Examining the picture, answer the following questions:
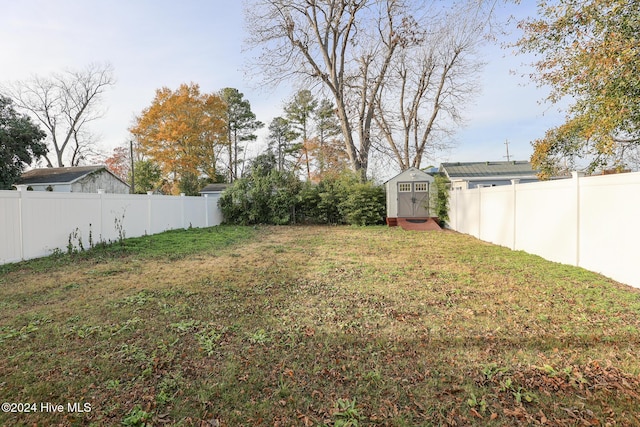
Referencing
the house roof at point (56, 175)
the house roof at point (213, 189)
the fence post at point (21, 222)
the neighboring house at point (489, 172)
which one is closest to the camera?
the fence post at point (21, 222)

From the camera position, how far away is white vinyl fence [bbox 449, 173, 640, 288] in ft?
13.9

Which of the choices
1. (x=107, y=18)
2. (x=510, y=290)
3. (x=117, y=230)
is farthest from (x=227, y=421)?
(x=107, y=18)

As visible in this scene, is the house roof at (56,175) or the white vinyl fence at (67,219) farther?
the house roof at (56,175)

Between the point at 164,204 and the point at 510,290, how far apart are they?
35.6 feet

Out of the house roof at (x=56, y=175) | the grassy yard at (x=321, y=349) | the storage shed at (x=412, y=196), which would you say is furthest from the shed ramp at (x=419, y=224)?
the house roof at (x=56, y=175)

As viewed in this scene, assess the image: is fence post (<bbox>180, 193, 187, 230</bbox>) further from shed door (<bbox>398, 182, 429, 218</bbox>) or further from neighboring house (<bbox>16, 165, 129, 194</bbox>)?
shed door (<bbox>398, 182, 429, 218</bbox>)

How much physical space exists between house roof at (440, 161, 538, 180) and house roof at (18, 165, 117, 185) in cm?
2330

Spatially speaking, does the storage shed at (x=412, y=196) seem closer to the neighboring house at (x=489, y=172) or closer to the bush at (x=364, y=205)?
the bush at (x=364, y=205)

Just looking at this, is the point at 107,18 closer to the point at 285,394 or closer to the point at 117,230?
the point at 117,230

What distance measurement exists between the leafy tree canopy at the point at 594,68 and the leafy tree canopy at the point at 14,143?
22.2 m

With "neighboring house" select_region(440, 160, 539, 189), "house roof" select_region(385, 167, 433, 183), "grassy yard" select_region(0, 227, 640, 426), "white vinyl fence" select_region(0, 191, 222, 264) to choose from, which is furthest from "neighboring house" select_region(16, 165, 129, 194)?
"neighboring house" select_region(440, 160, 539, 189)

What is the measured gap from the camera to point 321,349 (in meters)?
2.66

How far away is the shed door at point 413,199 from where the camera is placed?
49.5ft

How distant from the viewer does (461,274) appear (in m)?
5.18
